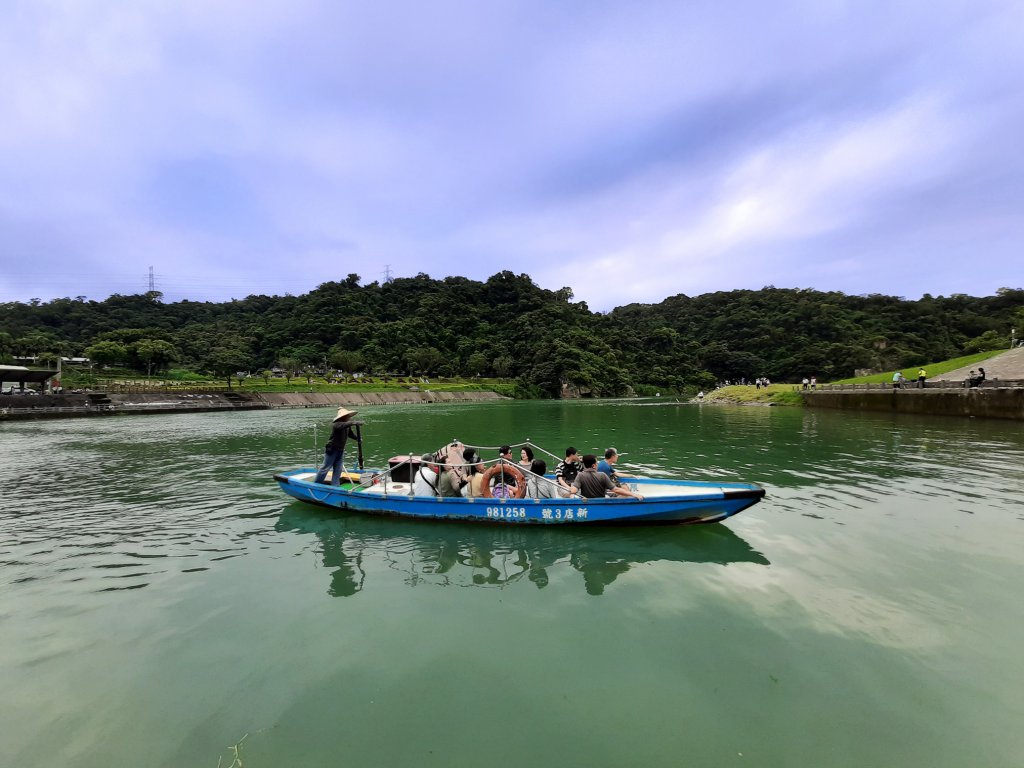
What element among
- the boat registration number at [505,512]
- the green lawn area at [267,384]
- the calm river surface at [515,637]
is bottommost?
the calm river surface at [515,637]

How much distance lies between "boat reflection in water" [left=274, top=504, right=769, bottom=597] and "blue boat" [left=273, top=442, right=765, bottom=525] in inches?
10.7

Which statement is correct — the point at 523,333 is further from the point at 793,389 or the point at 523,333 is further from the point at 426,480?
Answer: the point at 426,480

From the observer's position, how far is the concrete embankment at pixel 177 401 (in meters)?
45.7

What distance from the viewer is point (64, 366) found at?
7962 cm

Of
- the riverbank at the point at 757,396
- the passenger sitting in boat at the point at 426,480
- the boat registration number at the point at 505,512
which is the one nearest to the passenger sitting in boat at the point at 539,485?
the boat registration number at the point at 505,512

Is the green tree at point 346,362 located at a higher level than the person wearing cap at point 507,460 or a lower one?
higher

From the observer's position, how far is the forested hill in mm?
108125

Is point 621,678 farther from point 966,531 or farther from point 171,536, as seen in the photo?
point 171,536

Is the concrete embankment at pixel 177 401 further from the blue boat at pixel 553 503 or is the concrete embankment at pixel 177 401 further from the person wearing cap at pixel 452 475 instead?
the person wearing cap at pixel 452 475

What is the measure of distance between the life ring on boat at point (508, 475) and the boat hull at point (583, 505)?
598 millimetres

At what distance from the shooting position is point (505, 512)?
10328mm

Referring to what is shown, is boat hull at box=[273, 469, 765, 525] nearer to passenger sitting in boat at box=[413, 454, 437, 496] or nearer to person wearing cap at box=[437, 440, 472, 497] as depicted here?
passenger sitting in boat at box=[413, 454, 437, 496]

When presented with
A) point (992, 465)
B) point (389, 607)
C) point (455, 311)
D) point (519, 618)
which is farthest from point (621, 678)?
point (455, 311)

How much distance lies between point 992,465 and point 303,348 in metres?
132
